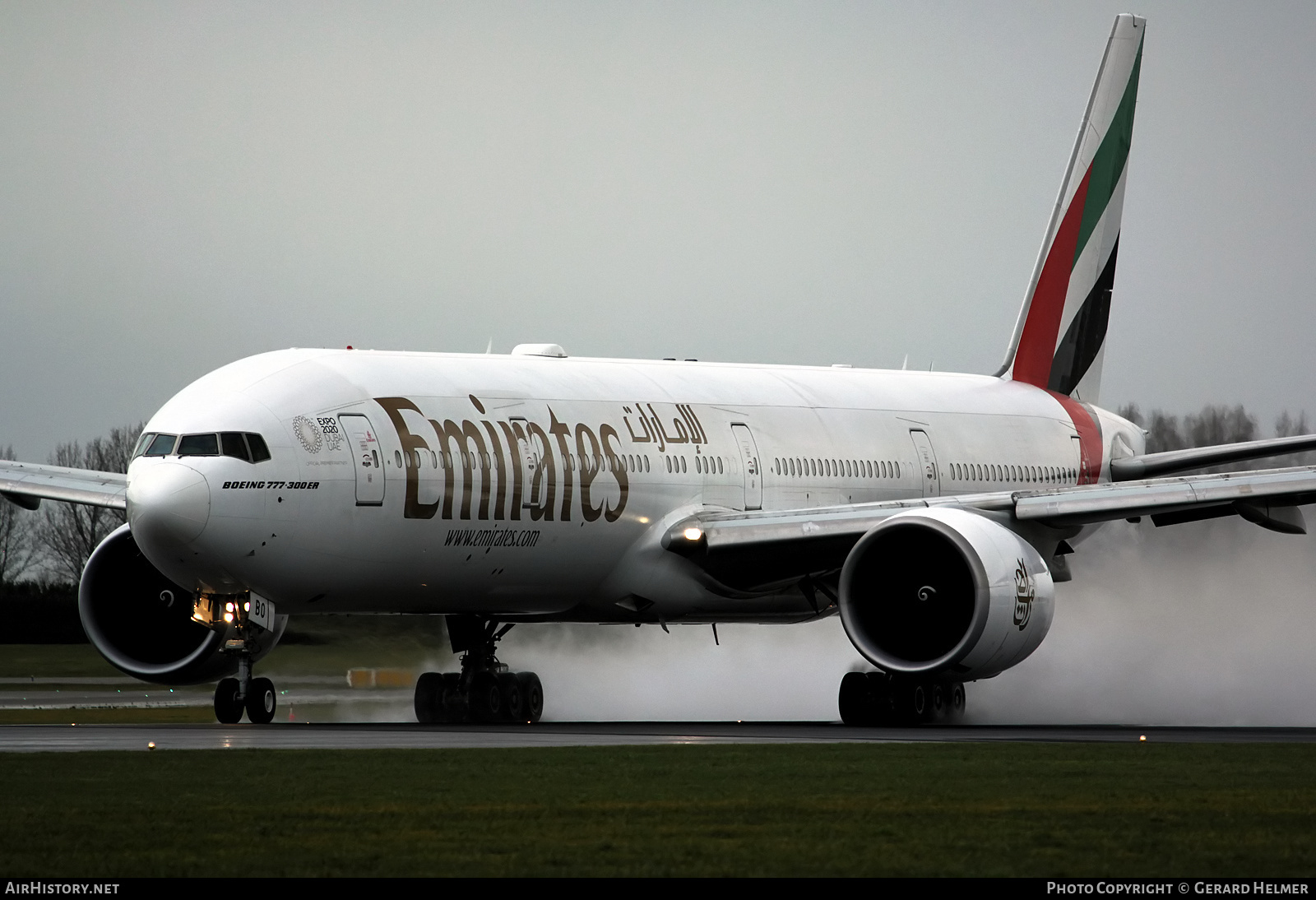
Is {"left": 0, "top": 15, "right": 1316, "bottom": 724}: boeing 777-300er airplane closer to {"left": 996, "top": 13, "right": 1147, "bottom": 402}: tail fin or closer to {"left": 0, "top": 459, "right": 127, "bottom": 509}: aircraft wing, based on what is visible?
{"left": 0, "top": 459, "right": 127, "bottom": 509}: aircraft wing

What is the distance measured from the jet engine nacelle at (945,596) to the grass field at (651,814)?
15.4ft

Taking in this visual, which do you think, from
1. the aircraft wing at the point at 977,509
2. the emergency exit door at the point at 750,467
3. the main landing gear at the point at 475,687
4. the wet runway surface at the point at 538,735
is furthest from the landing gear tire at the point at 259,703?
the emergency exit door at the point at 750,467

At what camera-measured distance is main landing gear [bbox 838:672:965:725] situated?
25.8 metres

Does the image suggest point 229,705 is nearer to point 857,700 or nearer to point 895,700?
point 857,700

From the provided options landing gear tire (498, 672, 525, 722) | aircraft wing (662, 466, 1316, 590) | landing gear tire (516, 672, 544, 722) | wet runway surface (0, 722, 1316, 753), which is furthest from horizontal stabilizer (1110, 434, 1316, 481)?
landing gear tire (498, 672, 525, 722)

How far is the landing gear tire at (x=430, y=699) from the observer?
2698 cm

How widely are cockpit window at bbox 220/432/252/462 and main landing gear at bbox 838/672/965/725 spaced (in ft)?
26.1

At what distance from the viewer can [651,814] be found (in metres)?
12.6

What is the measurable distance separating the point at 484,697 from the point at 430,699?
0.68 meters

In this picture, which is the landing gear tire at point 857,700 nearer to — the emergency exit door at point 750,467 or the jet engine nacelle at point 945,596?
the jet engine nacelle at point 945,596

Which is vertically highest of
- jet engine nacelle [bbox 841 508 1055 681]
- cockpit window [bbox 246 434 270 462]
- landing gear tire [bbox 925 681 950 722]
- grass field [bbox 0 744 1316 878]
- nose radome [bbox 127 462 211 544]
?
cockpit window [bbox 246 434 270 462]

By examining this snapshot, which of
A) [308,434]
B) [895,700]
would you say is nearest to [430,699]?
[308,434]

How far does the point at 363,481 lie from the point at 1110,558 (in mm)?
12493

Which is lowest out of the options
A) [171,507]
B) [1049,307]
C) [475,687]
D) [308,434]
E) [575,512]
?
[475,687]
